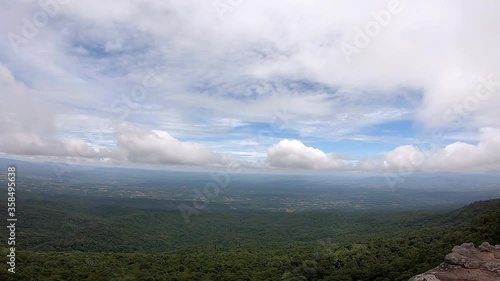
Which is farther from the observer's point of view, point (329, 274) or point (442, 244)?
point (329, 274)

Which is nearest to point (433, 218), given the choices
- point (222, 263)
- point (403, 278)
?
point (222, 263)

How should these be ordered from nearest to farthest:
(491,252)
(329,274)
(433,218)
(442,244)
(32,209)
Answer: (491,252), (442,244), (329,274), (433,218), (32,209)

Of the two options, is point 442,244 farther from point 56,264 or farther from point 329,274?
point 56,264

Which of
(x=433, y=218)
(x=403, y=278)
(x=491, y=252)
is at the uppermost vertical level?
→ (x=491, y=252)

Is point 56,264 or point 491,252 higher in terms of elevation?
point 491,252

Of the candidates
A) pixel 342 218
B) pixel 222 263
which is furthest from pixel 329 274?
pixel 342 218

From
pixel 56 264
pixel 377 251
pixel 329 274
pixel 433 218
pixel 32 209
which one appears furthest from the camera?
pixel 32 209
